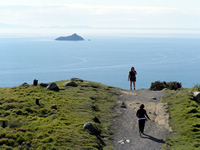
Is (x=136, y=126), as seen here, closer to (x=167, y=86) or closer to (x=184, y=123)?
(x=184, y=123)

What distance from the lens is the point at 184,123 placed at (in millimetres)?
18812

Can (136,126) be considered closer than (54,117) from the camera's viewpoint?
No

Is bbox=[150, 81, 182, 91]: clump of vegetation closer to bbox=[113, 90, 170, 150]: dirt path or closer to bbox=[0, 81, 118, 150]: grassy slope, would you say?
bbox=[113, 90, 170, 150]: dirt path

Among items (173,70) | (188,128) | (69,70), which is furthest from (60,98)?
(173,70)

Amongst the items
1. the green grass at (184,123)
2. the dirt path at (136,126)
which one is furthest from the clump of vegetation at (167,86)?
the green grass at (184,123)

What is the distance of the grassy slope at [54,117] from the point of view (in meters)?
14.8

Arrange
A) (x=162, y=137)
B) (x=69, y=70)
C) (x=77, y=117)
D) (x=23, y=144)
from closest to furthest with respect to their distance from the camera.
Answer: (x=23, y=144) → (x=162, y=137) → (x=77, y=117) → (x=69, y=70)

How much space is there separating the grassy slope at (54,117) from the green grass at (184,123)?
4749 mm

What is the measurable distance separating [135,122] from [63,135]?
729cm


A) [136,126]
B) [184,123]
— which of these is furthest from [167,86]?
[136,126]

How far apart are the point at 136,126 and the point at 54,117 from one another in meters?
6.90

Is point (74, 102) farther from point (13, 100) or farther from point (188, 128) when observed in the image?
point (188, 128)

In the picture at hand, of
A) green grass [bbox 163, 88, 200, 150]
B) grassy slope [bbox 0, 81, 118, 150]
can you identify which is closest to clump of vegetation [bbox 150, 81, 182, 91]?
green grass [bbox 163, 88, 200, 150]

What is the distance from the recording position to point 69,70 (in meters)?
184
